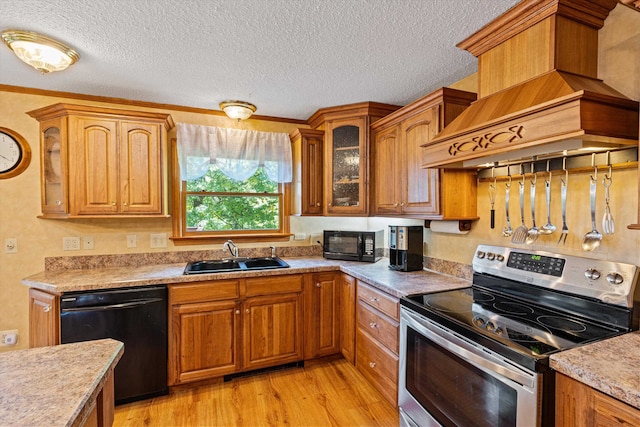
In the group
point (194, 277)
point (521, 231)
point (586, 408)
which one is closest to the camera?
point (586, 408)

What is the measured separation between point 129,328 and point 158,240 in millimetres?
849

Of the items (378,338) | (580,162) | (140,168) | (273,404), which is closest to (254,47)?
(140,168)

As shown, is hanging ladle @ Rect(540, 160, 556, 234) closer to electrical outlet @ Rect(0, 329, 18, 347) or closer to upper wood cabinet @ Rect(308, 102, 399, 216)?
upper wood cabinet @ Rect(308, 102, 399, 216)

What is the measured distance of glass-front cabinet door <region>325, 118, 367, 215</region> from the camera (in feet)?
9.01

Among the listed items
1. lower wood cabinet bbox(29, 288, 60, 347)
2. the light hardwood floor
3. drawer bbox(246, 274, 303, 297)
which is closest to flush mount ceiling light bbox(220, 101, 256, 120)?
drawer bbox(246, 274, 303, 297)

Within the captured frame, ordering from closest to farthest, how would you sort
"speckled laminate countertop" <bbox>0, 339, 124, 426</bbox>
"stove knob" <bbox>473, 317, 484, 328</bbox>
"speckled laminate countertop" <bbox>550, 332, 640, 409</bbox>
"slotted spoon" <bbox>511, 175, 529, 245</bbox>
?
"speckled laminate countertop" <bbox>0, 339, 124, 426</bbox>
"speckled laminate countertop" <bbox>550, 332, 640, 409</bbox>
"stove knob" <bbox>473, 317, 484, 328</bbox>
"slotted spoon" <bbox>511, 175, 529, 245</bbox>

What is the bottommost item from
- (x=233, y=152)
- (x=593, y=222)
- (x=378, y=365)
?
(x=378, y=365)

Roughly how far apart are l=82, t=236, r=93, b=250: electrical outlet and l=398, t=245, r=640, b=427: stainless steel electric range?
8.29 feet

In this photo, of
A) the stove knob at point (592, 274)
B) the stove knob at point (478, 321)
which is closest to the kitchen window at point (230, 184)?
the stove knob at point (478, 321)

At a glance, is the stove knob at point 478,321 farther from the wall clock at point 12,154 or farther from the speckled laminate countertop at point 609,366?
the wall clock at point 12,154

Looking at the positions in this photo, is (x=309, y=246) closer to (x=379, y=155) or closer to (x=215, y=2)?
(x=379, y=155)

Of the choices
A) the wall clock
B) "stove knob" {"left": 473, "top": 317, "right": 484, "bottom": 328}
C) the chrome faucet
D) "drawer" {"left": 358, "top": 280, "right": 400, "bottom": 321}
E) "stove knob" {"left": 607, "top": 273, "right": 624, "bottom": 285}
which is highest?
the wall clock

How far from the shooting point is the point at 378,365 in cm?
217

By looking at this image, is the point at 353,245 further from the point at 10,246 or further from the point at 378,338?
the point at 10,246
